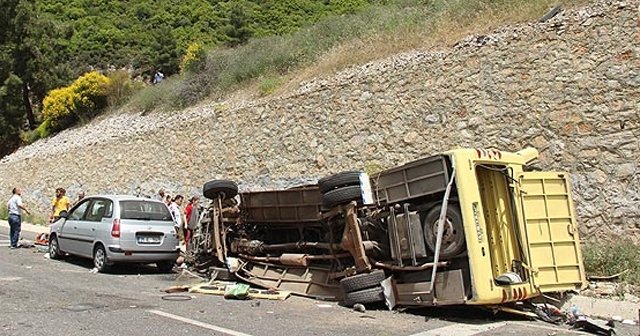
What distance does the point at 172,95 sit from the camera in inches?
984

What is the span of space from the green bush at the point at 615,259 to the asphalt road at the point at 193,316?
2.27 m

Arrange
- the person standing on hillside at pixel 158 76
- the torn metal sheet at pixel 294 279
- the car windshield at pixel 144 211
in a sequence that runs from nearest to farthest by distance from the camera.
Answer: the torn metal sheet at pixel 294 279
the car windshield at pixel 144 211
the person standing on hillside at pixel 158 76

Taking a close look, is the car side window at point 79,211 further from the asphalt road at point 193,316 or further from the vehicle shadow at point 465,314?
the vehicle shadow at point 465,314

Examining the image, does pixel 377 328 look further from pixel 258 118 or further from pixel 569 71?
pixel 258 118

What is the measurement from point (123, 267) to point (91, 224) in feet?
3.95

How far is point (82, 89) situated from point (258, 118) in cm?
1564

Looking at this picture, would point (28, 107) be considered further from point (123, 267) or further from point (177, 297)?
point (177, 297)

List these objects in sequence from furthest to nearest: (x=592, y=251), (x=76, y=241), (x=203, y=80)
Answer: (x=203, y=80), (x=76, y=241), (x=592, y=251)

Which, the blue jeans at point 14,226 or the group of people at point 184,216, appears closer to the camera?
the group of people at point 184,216

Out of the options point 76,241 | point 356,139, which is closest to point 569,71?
point 356,139

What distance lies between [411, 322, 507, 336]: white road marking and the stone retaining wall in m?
4.04

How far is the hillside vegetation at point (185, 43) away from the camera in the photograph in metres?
18.2

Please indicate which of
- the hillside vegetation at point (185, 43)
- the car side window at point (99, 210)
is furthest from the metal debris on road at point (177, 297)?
the hillside vegetation at point (185, 43)

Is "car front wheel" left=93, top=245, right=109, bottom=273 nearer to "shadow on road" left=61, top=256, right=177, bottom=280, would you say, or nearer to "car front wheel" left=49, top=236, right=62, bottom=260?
"shadow on road" left=61, top=256, right=177, bottom=280
